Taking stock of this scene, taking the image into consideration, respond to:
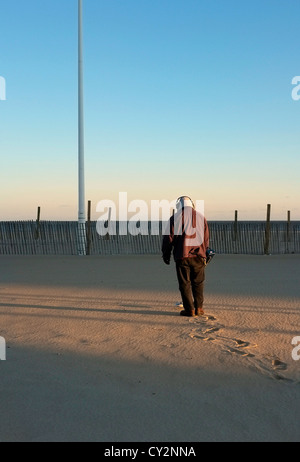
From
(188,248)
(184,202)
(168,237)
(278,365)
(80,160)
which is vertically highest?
(80,160)

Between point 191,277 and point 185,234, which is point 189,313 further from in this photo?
point 185,234

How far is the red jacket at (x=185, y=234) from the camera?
19.2 feet

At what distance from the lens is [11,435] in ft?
8.64

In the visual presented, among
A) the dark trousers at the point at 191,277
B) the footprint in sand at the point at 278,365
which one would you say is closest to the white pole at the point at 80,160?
the dark trousers at the point at 191,277

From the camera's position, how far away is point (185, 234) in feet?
19.2

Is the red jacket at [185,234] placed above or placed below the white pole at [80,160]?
below

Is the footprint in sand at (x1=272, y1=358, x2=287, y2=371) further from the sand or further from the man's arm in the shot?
the man's arm

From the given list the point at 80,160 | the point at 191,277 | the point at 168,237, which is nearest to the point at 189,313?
the point at 191,277

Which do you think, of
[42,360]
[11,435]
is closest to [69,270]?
[42,360]

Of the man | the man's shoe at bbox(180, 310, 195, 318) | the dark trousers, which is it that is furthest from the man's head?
the man's shoe at bbox(180, 310, 195, 318)

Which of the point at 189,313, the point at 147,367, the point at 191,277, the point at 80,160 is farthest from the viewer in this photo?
the point at 80,160

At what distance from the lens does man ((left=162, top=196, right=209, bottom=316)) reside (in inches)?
230

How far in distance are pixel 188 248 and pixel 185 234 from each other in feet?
0.63

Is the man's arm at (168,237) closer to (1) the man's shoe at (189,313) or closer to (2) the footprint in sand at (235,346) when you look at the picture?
(1) the man's shoe at (189,313)
